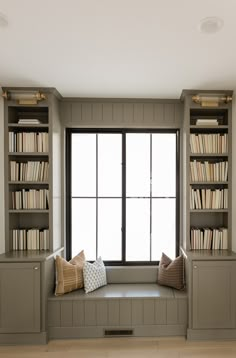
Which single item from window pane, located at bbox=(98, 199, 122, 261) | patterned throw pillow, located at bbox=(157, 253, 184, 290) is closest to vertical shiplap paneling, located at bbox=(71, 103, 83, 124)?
window pane, located at bbox=(98, 199, 122, 261)

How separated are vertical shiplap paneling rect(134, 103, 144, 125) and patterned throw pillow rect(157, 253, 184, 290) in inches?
69.3

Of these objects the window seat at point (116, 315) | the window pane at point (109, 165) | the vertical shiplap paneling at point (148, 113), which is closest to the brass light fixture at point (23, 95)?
the window pane at point (109, 165)

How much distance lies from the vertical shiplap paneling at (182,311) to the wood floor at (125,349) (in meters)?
0.18

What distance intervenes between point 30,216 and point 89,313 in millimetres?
1351

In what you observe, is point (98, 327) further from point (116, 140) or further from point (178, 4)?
point (178, 4)

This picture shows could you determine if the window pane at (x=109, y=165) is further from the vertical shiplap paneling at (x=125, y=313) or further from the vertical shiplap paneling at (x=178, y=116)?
the vertical shiplap paneling at (x=125, y=313)

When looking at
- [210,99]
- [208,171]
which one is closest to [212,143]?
[208,171]

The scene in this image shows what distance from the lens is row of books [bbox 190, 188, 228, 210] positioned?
3029 mm

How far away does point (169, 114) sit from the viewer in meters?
3.22

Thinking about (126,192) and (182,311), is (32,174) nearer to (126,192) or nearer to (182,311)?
(126,192)

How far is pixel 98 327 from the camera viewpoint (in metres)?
2.75

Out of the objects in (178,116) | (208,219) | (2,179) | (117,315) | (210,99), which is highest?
(210,99)

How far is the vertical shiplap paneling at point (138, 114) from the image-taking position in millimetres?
3211

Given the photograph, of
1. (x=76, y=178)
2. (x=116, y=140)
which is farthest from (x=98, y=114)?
(x=76, y=178)
